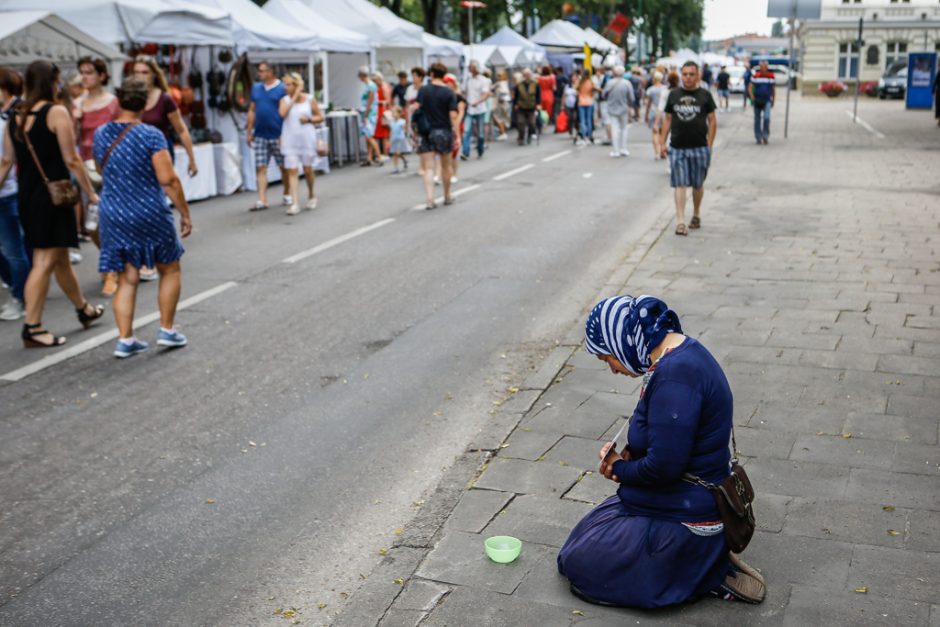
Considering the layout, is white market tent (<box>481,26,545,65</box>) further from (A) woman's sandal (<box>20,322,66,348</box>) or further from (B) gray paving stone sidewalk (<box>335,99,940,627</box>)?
(A) woman's sandal (<box>20,322,66,348</box>)

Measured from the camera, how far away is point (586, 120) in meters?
24.2

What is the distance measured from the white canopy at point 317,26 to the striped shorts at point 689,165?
9.55 meters

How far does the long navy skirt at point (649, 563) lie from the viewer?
3744 millimetres

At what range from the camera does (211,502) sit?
506 cm

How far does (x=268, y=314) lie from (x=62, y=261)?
162cm

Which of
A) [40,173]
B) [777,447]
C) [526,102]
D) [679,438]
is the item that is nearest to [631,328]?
[679,438]

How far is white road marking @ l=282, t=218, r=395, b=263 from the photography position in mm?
10938

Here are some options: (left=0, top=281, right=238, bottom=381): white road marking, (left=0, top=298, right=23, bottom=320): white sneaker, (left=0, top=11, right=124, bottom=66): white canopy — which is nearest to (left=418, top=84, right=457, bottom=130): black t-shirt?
(left=0, top=11, right=124, bottom=66): white canopy

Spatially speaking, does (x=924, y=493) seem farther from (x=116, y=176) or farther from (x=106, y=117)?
(x=106, y=117)

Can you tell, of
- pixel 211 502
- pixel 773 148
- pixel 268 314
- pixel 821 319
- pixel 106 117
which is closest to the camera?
pixel 211 502

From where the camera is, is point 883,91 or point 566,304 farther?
point 883,91

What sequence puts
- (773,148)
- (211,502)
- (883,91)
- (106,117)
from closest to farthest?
1. (211,502)
2. (106,117)
3. (773,148)
4. (883,91)

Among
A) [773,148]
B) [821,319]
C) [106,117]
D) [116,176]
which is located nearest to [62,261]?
[116,176]

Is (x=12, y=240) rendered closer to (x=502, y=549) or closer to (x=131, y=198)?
(x=131, y=198)
